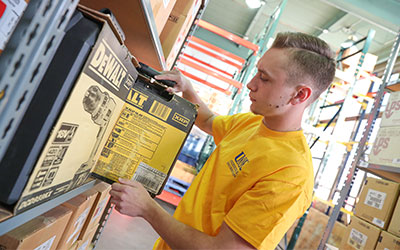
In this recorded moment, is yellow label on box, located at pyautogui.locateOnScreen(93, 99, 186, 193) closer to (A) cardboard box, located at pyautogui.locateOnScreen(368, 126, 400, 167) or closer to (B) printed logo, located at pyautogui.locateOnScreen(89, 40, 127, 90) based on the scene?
(B) printed logo, located at pyautogui.locateOnScreen(89, 40, 127, 90)

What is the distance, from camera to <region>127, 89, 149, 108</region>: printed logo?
105cm

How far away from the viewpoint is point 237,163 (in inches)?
49.3

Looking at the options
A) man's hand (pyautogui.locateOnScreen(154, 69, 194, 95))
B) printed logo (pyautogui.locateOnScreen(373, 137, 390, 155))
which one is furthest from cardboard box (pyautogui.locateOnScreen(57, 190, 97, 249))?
printed logo (pyautogui.locateOnScreen(373, 137, 390, 155))

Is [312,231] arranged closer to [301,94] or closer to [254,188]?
[301,94]

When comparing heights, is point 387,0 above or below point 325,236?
above

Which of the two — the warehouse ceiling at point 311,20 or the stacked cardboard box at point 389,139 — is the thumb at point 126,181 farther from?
the warehouse ceiling at point 311,20

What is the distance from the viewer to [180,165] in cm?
516

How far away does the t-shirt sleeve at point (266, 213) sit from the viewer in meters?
1.00

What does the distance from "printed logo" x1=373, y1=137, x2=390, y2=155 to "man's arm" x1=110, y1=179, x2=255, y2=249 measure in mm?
2017

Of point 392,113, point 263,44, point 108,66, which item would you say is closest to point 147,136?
point 108,66

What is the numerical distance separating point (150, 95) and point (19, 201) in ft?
2.08

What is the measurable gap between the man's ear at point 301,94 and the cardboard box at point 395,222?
155cm

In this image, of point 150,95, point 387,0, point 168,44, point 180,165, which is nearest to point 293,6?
point 387,0

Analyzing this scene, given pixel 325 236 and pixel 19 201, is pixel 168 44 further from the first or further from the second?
pixel 325 236
